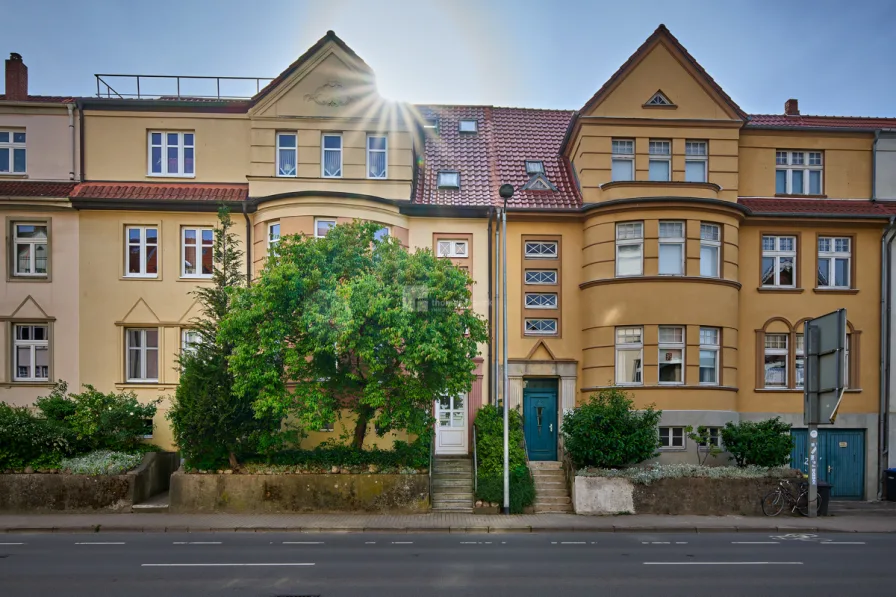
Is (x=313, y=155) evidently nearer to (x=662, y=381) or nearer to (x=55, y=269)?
(x=55, y=269)

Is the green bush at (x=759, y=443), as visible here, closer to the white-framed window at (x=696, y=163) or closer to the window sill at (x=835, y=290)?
the window sill at (x=835, y=290)

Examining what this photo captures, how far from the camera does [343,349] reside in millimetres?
16453

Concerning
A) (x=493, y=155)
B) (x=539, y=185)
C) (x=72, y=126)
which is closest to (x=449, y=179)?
(x=493, y=155)

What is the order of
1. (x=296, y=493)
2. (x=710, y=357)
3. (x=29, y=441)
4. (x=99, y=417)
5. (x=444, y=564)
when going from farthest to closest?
(x=710, y=357), (x=99, y=417), (x=29, y=441), (x=296, y=493), (x=444, y=564)

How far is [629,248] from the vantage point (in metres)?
21.3

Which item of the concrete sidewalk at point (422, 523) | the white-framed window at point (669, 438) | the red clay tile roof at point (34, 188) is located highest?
the red clay tile roof at point (34, 188)

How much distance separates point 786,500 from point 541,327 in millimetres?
8487

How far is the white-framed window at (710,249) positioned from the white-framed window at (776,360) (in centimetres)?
309

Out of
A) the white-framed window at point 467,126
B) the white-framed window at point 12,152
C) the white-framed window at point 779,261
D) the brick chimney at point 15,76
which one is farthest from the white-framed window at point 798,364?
the brick chimney at point 15,76

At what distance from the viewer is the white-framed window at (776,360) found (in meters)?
21.9

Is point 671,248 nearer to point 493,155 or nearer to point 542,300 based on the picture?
point 542,300

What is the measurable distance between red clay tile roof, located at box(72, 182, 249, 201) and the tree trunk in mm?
8332

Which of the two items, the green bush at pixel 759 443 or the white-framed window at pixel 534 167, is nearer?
the green bush at pixel 759 443

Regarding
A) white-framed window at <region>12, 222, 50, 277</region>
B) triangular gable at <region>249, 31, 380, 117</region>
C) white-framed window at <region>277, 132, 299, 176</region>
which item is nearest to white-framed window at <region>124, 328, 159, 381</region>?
white-framed window at <region>12, 222, 50, 277</region>
